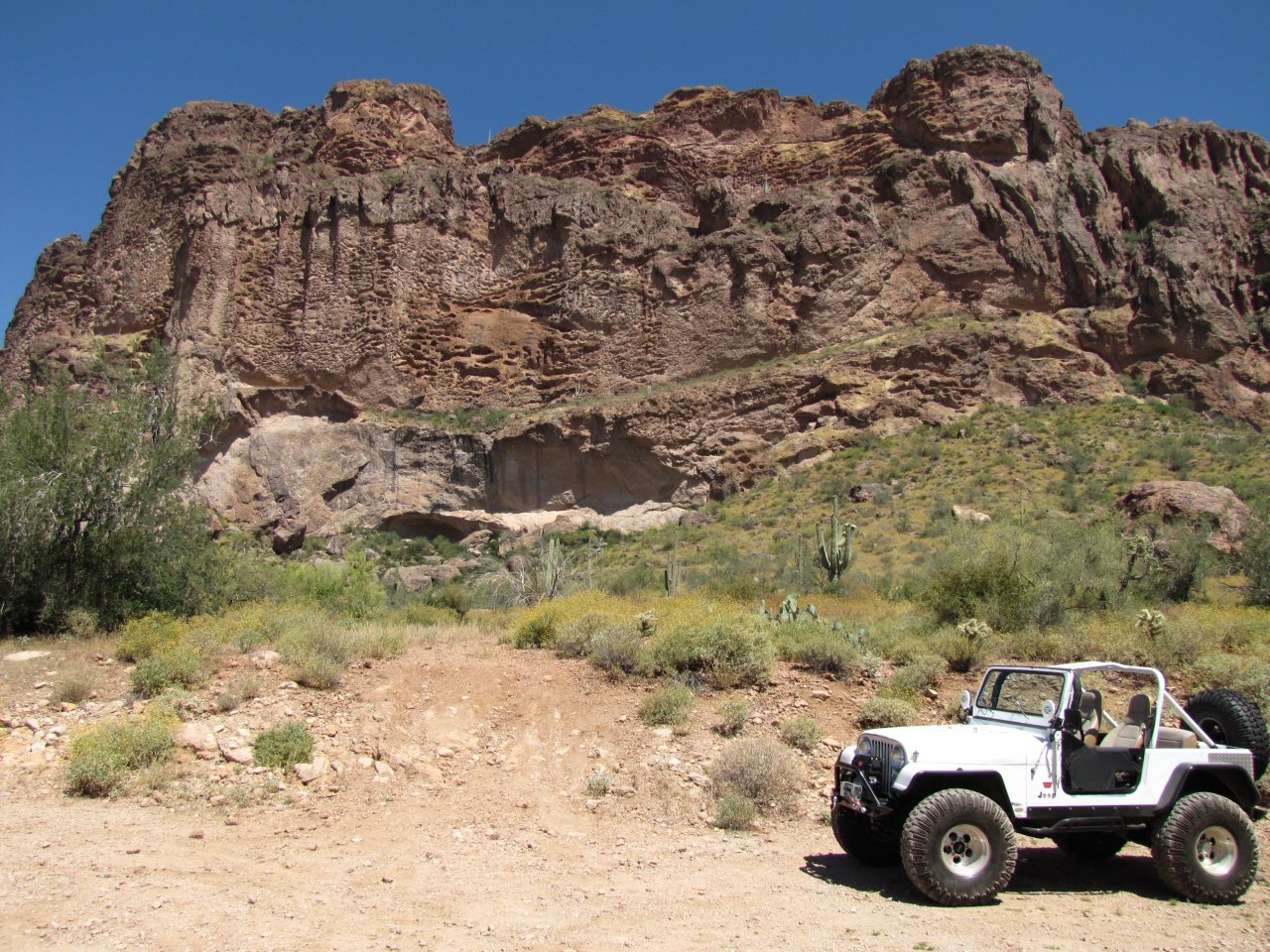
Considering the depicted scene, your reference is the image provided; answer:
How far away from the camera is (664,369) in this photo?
1372 inches

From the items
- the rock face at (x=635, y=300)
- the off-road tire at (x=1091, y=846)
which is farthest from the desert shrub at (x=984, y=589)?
the rock face at (x=635, y=300)

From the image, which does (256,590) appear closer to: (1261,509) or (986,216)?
(1261,509)

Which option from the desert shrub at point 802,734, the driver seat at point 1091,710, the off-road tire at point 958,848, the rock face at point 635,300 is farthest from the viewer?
the rock face at point 635,300

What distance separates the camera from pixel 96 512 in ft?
43.8

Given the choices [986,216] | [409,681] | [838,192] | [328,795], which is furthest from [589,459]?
[328,795]

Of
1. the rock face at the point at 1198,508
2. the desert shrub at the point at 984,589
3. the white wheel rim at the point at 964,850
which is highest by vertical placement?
the rock face at the point at 1198,508

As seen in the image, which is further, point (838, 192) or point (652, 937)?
point (838, 192)

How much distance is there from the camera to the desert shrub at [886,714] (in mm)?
9328

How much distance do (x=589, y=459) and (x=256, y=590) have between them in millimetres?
17589

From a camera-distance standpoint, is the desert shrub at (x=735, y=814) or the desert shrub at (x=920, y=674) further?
the desert shrub at (x=920, y=674)

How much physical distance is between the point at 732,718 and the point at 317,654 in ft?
16.0

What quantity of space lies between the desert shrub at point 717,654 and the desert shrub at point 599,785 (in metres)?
2.40

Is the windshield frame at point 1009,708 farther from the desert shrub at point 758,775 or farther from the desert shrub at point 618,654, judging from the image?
the desert shrub at point 618,654

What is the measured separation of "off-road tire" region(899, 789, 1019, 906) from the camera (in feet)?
18.4
